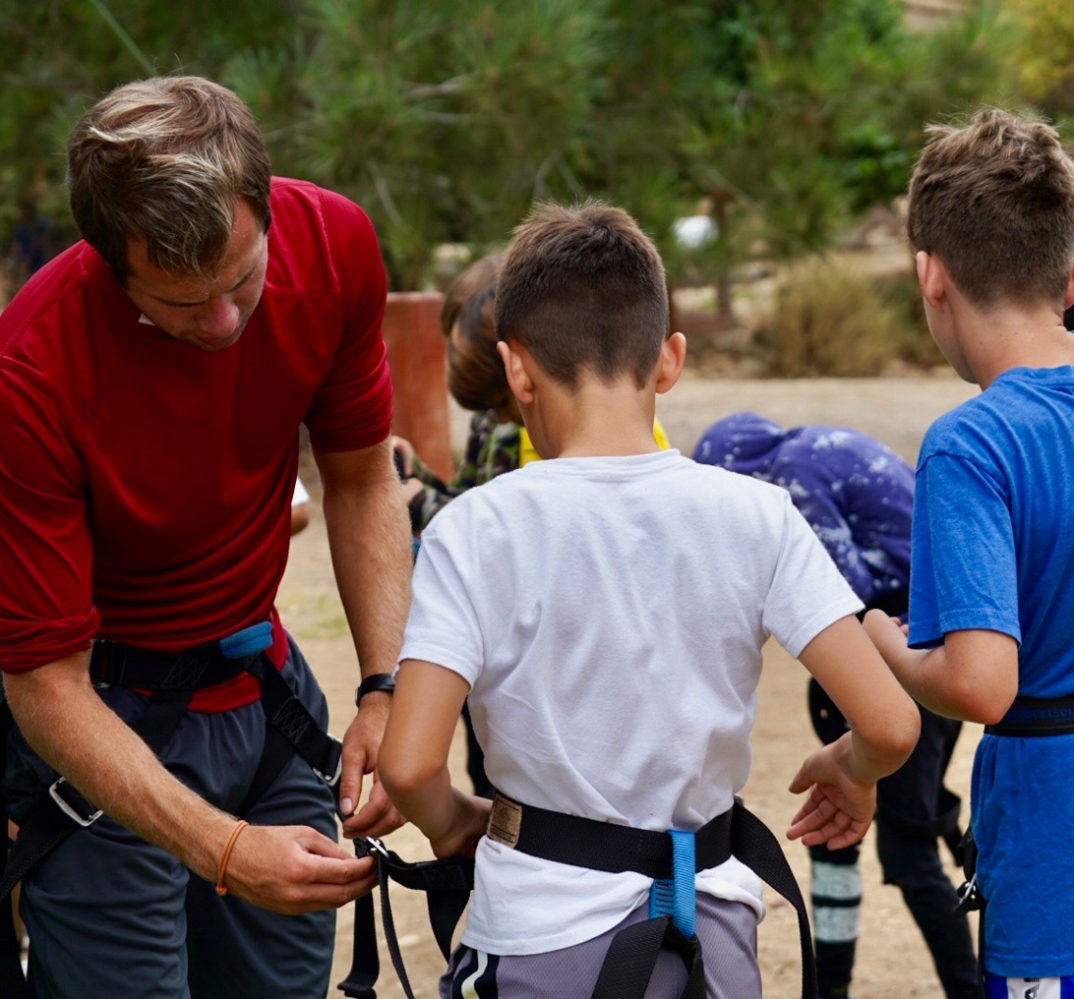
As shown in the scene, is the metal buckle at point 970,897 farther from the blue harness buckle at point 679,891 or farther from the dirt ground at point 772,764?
A: the dirt ground at point 772,764

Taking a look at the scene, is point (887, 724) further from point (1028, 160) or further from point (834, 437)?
point (834, 437)

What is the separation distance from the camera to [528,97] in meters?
6.98

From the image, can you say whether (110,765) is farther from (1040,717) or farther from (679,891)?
(1040,717)

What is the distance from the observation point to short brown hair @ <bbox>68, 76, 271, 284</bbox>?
1757mm

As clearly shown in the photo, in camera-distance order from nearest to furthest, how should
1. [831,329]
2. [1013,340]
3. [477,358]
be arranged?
[1013,340]
[477,358]
[831,329]

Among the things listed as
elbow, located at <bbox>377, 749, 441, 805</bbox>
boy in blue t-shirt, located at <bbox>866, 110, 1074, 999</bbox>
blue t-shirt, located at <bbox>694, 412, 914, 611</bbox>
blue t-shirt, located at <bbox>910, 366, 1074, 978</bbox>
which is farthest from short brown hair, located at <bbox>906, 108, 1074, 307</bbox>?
elbow, located at <bbox>377, 749, 441, 805</bbox>

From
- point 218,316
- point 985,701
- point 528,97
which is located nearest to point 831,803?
point 985,701

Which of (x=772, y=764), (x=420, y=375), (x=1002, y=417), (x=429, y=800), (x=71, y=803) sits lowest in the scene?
(x=772, y=764)

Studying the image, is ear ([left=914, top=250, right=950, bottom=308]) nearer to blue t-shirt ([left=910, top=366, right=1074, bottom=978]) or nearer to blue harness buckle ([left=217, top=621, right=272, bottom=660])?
blue t-shirt ([left=910, top=366, right=1074, bottom=978])

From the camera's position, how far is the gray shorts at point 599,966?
63.4 inches

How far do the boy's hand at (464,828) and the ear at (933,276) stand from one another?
2.84 feet

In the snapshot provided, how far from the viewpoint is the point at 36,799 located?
2074 millimetres

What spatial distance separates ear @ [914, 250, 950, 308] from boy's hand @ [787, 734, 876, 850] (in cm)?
60

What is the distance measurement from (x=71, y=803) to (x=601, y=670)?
0.81 metres
